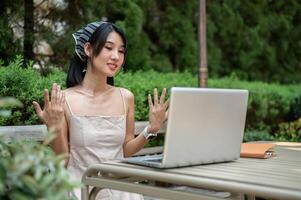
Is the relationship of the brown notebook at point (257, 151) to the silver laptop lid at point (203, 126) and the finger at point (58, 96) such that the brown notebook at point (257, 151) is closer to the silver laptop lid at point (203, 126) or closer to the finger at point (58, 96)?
the silver laptop lid at point (203, 126)

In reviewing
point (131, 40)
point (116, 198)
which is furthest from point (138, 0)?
point (116, 198)

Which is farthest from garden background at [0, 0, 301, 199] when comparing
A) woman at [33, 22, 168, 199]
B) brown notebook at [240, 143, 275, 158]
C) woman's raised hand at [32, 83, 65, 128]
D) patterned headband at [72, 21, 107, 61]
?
brown notebook at [240, 143, 275, 158]

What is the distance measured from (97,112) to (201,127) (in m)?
0.72

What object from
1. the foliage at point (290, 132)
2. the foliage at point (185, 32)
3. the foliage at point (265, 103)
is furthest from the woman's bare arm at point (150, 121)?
the foliage at point (290, 132)

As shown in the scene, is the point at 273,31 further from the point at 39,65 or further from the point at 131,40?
the point at 39,65

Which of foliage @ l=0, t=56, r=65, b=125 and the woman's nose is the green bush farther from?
the woman's nose

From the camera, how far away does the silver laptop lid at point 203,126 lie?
63.5 inches

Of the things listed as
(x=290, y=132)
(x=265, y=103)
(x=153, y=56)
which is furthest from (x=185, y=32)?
(x=290, y=132)

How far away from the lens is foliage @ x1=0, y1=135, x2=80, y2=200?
94 cm

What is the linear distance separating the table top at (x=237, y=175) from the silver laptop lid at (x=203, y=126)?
4cm

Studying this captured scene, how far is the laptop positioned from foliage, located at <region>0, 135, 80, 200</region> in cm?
64

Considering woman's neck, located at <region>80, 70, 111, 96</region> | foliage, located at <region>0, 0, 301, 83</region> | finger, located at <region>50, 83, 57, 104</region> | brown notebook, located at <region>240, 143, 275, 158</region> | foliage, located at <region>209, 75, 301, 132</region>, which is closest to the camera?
finger, located at <region>50, 83, 57, 104</region>

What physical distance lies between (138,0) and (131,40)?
40cm

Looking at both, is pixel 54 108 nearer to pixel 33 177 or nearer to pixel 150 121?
pixel 150 121
